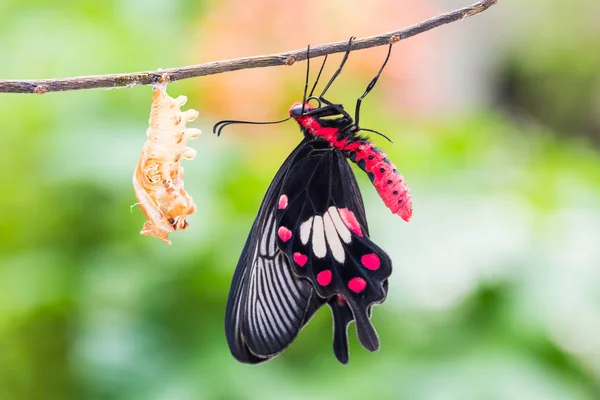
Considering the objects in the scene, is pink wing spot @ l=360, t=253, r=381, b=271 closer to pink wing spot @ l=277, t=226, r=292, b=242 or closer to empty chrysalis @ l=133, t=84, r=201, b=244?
pink wing spot @ l=277, t=226, r=292, b=242

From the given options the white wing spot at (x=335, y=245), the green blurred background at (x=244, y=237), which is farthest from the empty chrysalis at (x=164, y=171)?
the green blurred background at (x=244, y=237)

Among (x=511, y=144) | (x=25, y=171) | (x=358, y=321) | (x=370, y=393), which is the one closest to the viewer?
(x=358, y=321)

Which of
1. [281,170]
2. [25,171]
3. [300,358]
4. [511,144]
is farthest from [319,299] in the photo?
[511,144]

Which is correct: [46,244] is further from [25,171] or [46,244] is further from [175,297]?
[175,297]

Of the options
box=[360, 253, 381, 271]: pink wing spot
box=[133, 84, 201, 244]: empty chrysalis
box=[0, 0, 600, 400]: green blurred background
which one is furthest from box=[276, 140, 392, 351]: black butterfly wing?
box=[0, 0, 600, 400]: green blurred background

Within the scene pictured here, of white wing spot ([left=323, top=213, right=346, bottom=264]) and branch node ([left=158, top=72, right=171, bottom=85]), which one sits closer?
branch node ([left=158, top=72, right=171, bottom=85])

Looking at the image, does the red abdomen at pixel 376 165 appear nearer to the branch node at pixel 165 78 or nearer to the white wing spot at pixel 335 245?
the white wing spot at pixel 335 245
